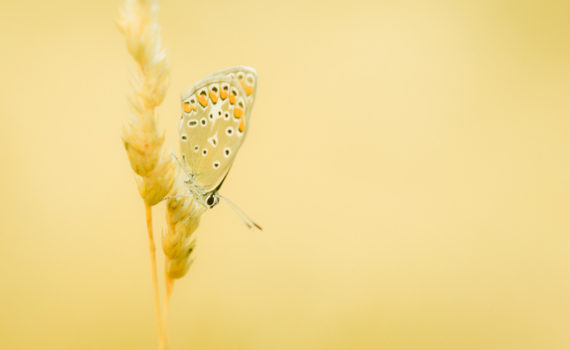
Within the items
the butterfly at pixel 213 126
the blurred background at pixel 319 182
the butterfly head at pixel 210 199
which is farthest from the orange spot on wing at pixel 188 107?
the blurred background at pixel 319 182

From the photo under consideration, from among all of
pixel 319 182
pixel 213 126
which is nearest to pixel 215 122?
pixel 213 126

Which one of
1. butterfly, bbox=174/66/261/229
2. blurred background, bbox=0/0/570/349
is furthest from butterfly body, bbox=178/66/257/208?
blurred background, bbox=0/0/570/349

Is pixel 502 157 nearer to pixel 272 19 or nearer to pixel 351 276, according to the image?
pixel 351 276

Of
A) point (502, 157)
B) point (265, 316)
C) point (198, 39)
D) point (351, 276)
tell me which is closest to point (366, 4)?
point (198, 39)

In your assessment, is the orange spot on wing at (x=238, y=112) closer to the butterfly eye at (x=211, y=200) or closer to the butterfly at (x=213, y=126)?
the butterfly at (x=213, y=126)

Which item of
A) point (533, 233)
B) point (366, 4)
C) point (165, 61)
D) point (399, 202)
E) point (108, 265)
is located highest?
point (366, 4)

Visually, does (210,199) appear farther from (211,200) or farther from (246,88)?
(246,88)

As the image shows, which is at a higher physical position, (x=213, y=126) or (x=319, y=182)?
(x=213, y=126)
